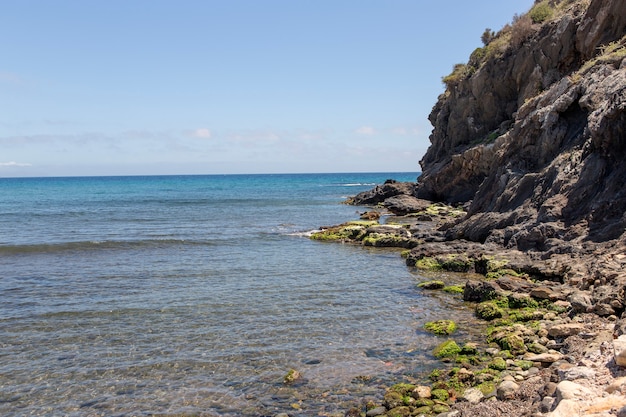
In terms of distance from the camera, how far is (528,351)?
12688 mm

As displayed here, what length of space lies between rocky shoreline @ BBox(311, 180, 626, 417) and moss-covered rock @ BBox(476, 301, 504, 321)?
0.10ft

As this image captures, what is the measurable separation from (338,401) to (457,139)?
4835 cm

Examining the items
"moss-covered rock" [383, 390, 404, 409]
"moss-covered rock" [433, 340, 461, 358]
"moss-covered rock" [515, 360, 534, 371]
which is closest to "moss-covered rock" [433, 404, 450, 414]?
"moss-covered rock" [383, 390, 404, 409]

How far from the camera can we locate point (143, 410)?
35.3 feet

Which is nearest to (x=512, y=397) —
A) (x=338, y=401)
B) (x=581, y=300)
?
(x=338, y=401)

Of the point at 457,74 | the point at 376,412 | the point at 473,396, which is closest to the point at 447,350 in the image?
the point at 473,396

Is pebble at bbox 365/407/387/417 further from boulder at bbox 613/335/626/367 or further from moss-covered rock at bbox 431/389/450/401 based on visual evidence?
boulder at bbox 613/335/626/367

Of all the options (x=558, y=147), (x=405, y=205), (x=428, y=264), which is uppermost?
(x=558, y=147)

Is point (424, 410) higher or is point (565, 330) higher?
point (565, 330)

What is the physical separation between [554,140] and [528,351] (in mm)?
17033

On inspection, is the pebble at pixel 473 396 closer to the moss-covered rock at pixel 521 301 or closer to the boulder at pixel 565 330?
the boulder at pixel 565 330

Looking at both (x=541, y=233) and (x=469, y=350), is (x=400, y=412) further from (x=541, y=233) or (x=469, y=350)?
(x=541, y=233)

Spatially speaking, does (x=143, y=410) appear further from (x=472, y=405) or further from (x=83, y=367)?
(x=472, y=405)

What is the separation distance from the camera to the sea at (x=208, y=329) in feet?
37.4
